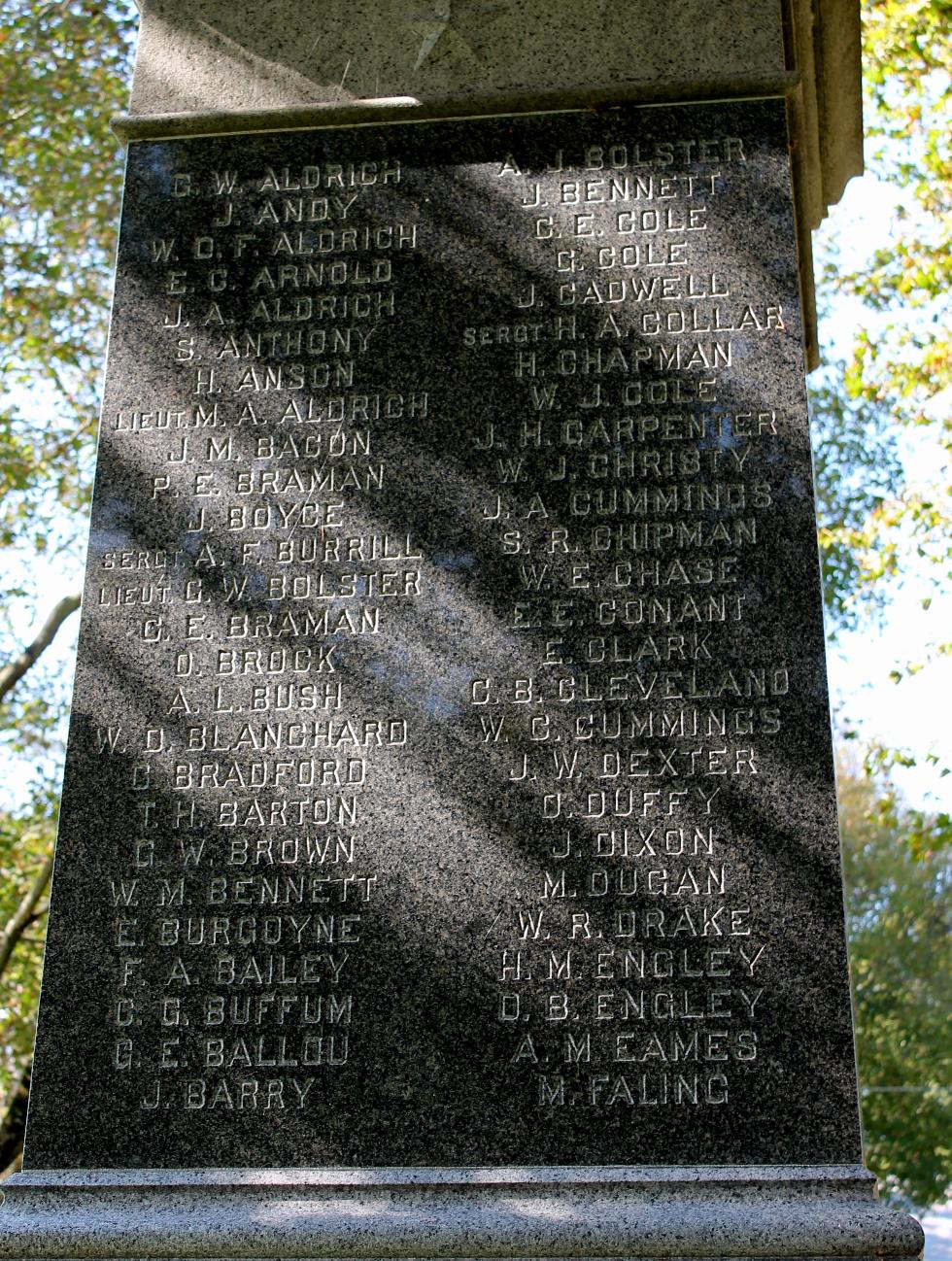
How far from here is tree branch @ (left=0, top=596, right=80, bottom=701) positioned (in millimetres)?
14724

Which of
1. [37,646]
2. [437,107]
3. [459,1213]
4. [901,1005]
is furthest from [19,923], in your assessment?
[901,1005]

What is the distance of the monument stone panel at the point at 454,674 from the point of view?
409cm

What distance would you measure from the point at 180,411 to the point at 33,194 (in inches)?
467

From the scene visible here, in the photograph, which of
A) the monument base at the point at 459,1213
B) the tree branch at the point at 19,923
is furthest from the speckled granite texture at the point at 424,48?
the tree branch at the point at 19,923

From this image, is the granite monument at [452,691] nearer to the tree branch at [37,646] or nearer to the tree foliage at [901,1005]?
the tree branch at [37,646]

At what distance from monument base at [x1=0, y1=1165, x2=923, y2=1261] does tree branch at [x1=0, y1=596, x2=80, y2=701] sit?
11.2 metres

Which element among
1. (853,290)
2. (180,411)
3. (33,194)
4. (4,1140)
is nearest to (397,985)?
(180,411)

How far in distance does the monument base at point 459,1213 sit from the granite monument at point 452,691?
1 cm

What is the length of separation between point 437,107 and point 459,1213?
3569 mm

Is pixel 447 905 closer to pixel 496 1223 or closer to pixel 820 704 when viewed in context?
pixel 496 1223

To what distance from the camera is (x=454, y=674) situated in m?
4.50

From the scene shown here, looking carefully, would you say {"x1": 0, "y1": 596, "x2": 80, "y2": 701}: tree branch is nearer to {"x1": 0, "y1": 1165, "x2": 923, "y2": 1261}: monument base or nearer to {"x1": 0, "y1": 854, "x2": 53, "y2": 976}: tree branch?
{"x1": 0, "y1": 854, "x2": 53, "y2": 976}: tree branch

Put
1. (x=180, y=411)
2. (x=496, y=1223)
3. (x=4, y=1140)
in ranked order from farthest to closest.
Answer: (x=4, y=1140)
(x=180, y=411)
(x=496, y=1223)

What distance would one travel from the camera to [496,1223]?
375 centimetres
